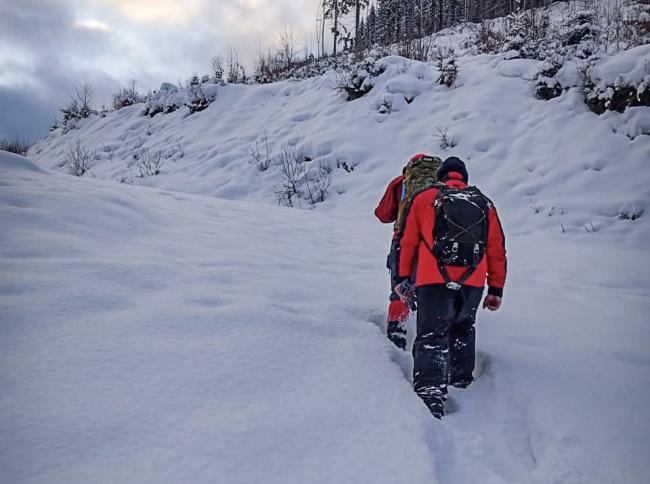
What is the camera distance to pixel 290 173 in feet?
32.0

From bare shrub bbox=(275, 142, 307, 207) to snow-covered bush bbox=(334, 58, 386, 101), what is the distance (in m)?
2.34

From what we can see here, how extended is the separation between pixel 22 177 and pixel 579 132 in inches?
336

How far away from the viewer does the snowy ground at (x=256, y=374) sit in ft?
5.55

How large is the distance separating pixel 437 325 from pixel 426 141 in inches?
288

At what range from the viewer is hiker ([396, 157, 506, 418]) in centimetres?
248

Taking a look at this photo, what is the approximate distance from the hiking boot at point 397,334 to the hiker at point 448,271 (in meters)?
0.40

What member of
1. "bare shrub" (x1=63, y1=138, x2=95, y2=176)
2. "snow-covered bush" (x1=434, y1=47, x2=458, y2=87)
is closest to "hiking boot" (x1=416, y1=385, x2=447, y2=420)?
"snow-covered bush" (x1=434, y1=47, x2=458, y2=87)

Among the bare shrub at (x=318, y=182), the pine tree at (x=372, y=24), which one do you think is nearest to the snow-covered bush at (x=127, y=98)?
the bare shrub at (x=318, y=182)

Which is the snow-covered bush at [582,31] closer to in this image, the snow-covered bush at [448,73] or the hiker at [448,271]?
the snow-covered bush at [448,73]

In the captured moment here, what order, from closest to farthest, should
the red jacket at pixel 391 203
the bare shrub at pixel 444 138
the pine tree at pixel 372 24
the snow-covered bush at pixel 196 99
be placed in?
the red jacket at pixel 391 203, the bare shrub at pixel 444 138, the snow-covered bush at pixel 196 99, the pine tree at pixel 372 24

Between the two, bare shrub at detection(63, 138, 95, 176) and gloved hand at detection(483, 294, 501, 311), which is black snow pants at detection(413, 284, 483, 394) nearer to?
gloved hand at detection(483, 294, 501, 311)

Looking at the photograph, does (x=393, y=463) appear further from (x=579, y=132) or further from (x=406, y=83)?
(x=406, y=83)

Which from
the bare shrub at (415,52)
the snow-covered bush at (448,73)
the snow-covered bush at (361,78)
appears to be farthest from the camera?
the bare shrub at (415,52)

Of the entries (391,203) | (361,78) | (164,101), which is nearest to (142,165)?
(164,101)
